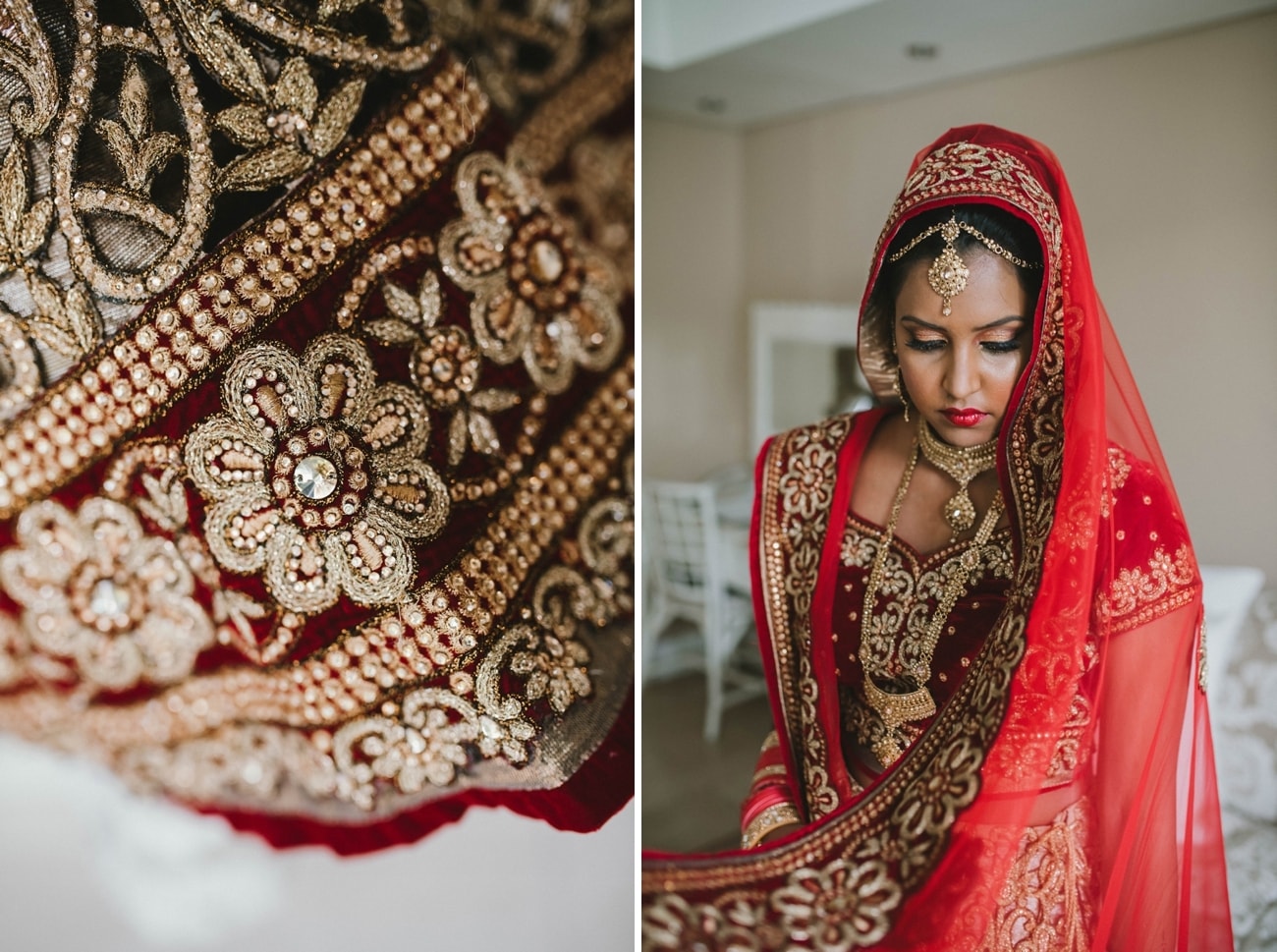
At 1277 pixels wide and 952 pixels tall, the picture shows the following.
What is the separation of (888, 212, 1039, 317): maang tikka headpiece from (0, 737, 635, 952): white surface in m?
0.56

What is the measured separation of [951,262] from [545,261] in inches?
13.8

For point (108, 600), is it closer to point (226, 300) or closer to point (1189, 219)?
point (226, 300)

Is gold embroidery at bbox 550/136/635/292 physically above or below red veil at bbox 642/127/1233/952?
above

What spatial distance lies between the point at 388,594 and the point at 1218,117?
2.47 ft

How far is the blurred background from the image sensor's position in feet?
2.16

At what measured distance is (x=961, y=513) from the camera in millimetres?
687

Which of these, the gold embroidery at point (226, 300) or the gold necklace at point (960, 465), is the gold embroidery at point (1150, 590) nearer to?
the gold necklace at point (960, 465)

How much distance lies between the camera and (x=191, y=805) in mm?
652

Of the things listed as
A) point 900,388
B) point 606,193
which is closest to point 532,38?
point 606,193

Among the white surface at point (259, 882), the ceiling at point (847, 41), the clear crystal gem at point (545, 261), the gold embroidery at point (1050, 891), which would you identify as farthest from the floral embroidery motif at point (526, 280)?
the gold embroidery at point (1050, 891)

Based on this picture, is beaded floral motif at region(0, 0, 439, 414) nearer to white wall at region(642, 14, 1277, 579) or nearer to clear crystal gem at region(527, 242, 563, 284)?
clear crystal gem at region(527, 242, 563, 284)

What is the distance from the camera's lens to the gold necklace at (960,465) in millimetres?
676

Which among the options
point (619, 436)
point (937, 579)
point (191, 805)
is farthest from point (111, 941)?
point (937, 579)

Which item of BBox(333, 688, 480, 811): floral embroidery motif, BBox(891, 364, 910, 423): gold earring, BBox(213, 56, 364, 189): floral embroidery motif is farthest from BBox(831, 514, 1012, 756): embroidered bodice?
BBox(213, 56, 364, 189): floral embroidery motif
